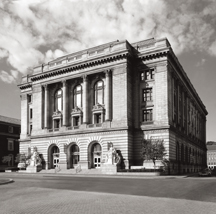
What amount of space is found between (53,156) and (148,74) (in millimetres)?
26279

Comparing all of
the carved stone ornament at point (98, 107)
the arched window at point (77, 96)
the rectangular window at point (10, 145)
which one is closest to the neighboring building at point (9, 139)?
the rectangular window at point (10, 145)

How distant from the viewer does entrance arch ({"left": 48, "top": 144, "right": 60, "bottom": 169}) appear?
6305 cm

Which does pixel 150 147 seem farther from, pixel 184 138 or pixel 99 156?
pixel 184 138

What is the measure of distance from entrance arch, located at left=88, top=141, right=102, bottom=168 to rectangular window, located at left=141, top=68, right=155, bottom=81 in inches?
606

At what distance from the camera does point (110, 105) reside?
185 ft

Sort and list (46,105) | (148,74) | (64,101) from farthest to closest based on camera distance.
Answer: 1. (46,105)
2. (64,101)
3. (148,74)

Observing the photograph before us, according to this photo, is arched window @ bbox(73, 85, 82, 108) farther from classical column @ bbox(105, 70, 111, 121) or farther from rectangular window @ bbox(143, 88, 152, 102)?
rectangular window @ bbox(143, 88, 152, 102)

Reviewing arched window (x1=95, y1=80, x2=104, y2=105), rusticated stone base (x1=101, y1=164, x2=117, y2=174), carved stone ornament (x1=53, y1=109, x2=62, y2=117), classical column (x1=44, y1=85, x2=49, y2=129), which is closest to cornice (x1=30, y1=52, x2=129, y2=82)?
classical column (x1=44, y1=85, x2=49, y2=129)

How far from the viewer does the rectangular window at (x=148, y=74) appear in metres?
56.4

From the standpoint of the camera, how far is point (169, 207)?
14891 mm

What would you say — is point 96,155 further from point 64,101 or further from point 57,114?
point 64,101

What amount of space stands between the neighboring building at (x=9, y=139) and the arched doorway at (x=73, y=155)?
30922 millimetres

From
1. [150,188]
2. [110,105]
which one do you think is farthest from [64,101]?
[150,188]

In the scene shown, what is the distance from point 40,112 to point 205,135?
6532cm
